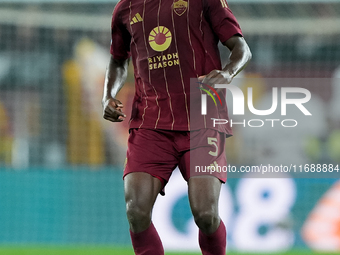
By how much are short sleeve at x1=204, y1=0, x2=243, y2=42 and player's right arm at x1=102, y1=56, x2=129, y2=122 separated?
0.64m

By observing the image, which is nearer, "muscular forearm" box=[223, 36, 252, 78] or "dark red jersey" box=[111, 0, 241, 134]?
"muscular forearm" box=[223, 36, 252, 78]

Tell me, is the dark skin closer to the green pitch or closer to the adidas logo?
the adidas logo

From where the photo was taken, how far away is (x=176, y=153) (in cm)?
280

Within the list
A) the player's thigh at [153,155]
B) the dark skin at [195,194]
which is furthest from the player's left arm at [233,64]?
the player's thigh at [153,155]

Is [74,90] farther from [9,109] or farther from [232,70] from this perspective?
[232,70]

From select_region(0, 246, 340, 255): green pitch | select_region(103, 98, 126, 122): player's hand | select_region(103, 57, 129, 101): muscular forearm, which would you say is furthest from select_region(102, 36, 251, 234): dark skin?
select_region(0, 246, 340, 255): green pitch

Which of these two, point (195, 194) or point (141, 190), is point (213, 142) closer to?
point (195, 194)

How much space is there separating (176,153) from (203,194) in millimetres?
282

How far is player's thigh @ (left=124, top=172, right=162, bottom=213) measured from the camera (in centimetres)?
263

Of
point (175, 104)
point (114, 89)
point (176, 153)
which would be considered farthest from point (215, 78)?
point (114, 89)

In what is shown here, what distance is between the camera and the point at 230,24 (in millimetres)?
2775

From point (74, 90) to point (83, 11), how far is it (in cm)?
118

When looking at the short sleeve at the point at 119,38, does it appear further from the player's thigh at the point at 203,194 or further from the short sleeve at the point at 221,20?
the player's thigh at the point at 203,194

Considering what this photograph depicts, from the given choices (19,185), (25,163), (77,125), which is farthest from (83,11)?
(19,185)
